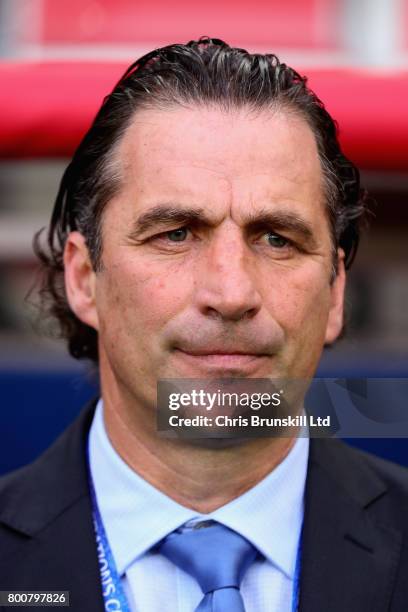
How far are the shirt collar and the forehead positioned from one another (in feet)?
2.13

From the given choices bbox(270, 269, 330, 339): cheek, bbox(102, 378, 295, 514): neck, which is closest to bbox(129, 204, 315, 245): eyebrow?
bbox(270, 269, 330, 339): cheek

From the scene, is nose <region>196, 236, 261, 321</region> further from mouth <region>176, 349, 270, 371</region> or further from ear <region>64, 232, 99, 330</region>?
ear <region>64, 232, 99, 330</region>

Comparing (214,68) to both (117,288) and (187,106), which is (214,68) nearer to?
(187,106)

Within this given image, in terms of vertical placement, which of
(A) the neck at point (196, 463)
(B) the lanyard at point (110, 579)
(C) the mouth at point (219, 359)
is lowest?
(B) the lanyard at point (110, 579)

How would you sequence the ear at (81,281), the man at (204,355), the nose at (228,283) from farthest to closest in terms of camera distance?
the ear at (81,281) → the man at (204,355) → the nose at (228,283)

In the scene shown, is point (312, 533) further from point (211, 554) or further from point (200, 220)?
point (200, 220)

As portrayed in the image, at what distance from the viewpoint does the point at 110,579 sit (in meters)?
2.25

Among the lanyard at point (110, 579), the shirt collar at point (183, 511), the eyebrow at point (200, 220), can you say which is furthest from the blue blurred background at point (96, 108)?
the lanyard at point (110, 579)

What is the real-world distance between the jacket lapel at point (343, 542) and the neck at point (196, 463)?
0.51 ft

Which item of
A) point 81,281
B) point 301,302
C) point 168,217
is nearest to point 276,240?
point 301,302

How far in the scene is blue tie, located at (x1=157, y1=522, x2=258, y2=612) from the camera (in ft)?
7.06

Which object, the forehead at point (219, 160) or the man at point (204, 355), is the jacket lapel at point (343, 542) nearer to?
the man at point (204, 355)

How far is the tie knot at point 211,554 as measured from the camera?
217 centimetres

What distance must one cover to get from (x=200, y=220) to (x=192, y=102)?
325 mm
